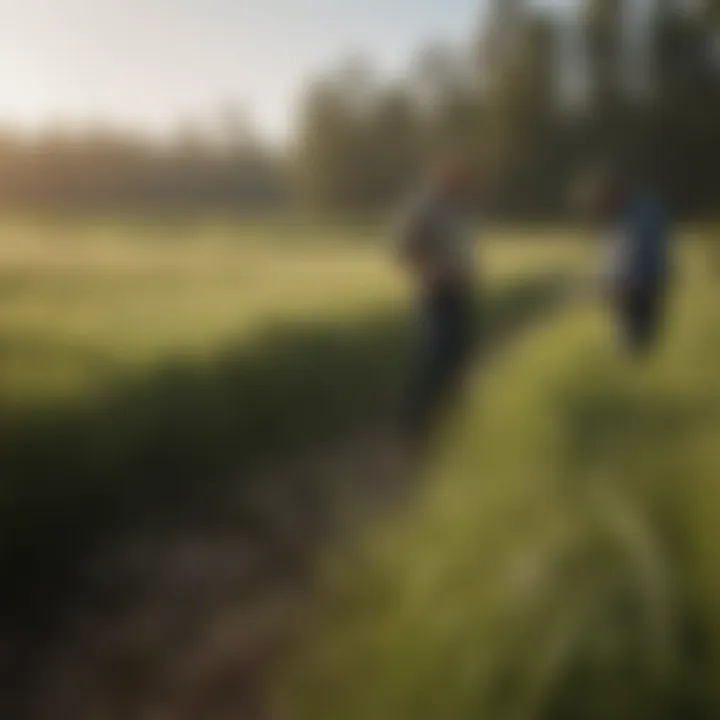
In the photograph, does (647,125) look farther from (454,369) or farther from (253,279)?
(253,279)

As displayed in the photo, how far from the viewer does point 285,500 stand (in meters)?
1.26

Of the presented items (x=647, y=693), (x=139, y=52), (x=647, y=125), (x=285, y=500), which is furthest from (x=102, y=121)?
(x=647, y=693)

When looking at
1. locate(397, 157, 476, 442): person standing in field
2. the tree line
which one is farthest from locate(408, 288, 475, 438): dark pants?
the tree line

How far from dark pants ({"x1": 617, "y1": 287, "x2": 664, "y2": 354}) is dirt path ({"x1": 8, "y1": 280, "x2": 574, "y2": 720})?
0.10 metres

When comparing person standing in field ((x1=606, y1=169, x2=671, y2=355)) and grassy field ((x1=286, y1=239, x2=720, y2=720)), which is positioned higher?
person standing in field ((x1=606, y1=169, x2=671, y2=355))

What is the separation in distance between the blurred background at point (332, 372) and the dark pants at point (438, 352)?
0.02 m

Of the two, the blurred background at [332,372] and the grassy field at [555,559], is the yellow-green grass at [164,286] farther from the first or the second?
the grassy field at [555,559]

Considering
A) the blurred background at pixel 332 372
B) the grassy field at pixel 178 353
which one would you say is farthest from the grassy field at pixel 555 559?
the grassy field at pixel 178 353

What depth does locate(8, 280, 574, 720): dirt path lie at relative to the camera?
121 cm

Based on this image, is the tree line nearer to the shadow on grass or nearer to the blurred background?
the blurred background

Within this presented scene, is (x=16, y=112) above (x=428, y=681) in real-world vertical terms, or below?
above

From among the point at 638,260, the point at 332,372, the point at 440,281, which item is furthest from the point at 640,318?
the point at 332,372

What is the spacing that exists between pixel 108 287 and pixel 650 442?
59cm

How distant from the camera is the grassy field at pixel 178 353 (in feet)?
3.92
